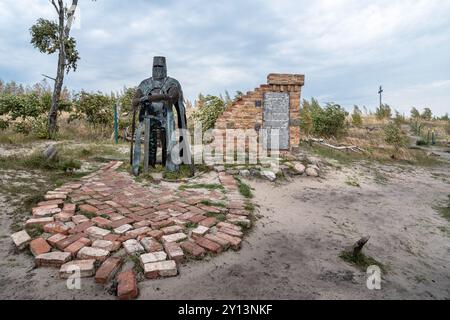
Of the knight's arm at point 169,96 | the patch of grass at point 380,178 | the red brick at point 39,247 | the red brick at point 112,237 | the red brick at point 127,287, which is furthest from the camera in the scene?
the patch of grass at point 380,178

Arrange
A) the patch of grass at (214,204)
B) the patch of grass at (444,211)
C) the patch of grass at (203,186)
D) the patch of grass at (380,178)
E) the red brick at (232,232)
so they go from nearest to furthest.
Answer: the red brick at (232,232)
the patch of grass at (214,204)
the patch of grass at (444,211)
the patch of grass at (203,186)
the patch of grass at (380,178)

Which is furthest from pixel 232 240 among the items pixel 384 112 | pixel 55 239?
pixel 384 112

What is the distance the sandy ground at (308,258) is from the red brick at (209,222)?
442 mm

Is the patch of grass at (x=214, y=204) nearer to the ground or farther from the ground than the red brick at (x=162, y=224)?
farther from the ground

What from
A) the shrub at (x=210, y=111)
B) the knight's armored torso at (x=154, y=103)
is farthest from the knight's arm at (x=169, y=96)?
the shrub at (x=210, y=111)

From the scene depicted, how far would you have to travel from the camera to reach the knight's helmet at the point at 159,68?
4.89 m

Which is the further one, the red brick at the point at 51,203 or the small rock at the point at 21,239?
the red brick at the point at 51,203

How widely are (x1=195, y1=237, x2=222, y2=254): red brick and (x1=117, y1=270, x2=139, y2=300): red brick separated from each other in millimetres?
686

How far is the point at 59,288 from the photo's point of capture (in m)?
1.76

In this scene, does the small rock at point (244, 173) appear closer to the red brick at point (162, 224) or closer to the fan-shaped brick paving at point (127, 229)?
the fan-shaped brick paving at point (127, 229)

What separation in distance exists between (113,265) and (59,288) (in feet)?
1.16

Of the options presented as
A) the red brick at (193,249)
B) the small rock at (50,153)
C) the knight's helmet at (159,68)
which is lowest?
the red brick at (193,249)

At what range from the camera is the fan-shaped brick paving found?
199 centimetres

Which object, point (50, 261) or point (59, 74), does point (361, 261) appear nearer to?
point (50, 261)
